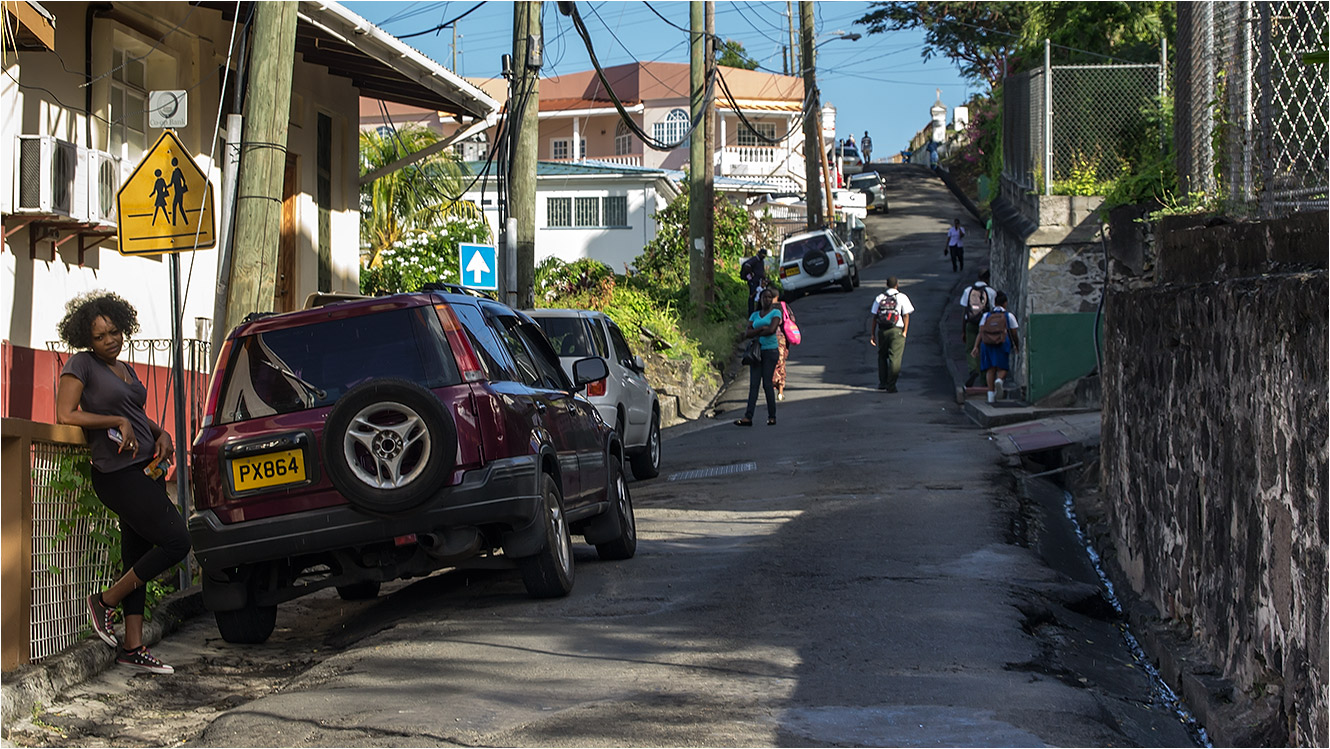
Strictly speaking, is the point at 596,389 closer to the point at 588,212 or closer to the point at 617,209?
the point at 617,209

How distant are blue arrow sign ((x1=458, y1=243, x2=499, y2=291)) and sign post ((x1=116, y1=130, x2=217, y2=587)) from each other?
890cm

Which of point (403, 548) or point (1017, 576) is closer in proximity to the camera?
point (403, 548)

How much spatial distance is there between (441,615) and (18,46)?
6815 mm

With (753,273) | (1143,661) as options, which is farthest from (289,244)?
(753,273)

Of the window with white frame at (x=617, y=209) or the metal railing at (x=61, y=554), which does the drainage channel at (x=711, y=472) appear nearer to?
the metal railing at (x=61, y=554)

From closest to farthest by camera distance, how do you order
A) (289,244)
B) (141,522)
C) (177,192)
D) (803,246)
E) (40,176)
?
(141,522)
(177,192)
(40,176)
(289,244)
(803,246)

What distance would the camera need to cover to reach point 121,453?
6711 mm

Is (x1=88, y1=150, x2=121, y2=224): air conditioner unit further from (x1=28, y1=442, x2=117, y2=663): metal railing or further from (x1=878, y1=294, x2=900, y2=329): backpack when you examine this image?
(x1=878, y1=294, x2=900, y2=329): backpack

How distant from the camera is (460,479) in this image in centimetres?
722

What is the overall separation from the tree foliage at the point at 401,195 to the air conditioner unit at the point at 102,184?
14.2 metres

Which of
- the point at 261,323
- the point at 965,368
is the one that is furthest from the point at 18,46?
the point at 965,368

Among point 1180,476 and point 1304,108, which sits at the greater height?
point 1304,108

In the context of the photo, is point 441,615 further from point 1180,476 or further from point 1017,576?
point 1180,476

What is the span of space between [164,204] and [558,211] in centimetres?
3612
